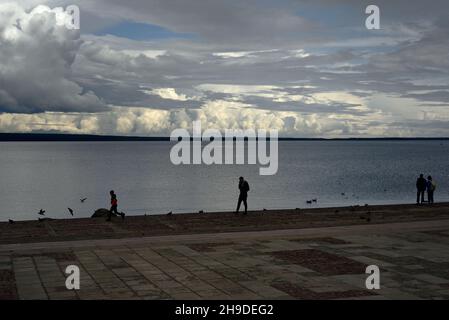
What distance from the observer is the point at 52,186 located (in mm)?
76500

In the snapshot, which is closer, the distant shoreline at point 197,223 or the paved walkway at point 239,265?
the paved walkway at point 239,265

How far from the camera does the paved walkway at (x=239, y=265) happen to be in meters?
11.3

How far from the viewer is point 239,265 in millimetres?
13891

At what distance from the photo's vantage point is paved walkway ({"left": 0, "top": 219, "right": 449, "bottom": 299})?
11281mm

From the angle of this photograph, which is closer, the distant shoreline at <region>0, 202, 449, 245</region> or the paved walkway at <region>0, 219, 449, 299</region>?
the paved walkway at <region>0, 219, 449, 299</region>

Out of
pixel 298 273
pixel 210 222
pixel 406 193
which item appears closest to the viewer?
pixel 298 273

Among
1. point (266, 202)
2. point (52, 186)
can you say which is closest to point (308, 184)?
point (266, 202)

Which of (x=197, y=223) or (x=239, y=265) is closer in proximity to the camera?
(x=239, y=265)

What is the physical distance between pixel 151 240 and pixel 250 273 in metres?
5.68

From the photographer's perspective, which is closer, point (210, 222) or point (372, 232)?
point (372, 232)

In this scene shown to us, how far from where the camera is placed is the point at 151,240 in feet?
58.4

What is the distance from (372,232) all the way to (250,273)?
7.94 m
